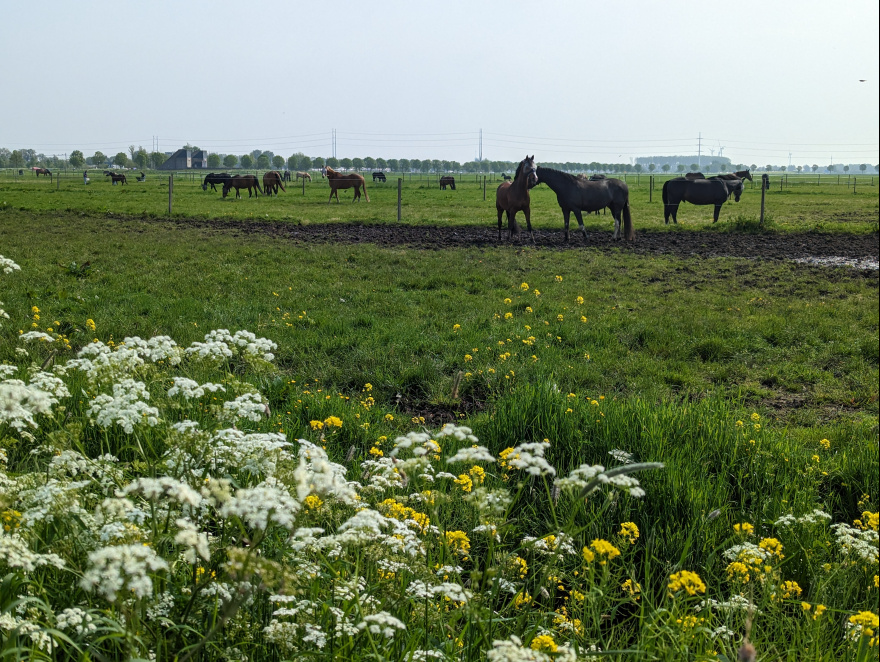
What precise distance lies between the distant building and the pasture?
13817 centimetres

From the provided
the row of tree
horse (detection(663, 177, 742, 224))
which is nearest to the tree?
the row of tree

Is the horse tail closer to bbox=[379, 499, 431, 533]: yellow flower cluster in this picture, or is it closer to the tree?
bbox=[379, 499, 431, 533]: yellow flower cluster

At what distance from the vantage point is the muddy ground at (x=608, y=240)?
52.5 ft

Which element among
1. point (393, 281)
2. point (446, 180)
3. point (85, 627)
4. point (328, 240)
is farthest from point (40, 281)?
point (446, 180)

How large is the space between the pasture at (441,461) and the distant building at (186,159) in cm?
13817

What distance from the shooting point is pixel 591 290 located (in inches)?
436


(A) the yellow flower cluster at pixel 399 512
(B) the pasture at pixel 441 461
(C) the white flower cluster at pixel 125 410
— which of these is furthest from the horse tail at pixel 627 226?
(C) the white flower cluster at pixel 125 410

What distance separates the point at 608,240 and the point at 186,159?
13688 centimetres

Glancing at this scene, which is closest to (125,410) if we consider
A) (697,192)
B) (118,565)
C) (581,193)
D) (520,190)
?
(118,565)

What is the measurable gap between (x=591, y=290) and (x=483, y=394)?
5.17 m

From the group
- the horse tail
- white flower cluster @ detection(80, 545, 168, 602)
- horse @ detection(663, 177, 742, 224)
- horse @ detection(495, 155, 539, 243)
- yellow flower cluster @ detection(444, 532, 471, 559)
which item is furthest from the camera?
horse @ detection(663, 177, 742, 224)

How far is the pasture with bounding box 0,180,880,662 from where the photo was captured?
2.22m

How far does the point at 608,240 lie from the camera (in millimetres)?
18750

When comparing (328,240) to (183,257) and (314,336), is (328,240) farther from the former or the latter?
(314,336)
